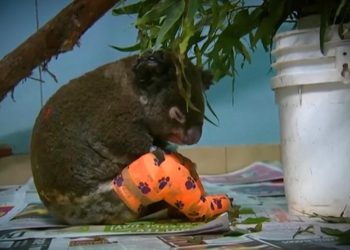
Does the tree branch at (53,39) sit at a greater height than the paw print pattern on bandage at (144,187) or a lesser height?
greater

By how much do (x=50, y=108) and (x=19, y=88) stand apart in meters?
0.68

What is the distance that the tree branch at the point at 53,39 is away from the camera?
3.23 ft

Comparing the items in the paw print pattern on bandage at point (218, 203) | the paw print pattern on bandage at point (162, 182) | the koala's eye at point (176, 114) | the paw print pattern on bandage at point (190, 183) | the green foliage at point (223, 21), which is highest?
the green foliage at point (223, 21)

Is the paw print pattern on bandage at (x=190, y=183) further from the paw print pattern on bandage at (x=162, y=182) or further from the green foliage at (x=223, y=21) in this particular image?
the green foliage at (x=223, y=21)

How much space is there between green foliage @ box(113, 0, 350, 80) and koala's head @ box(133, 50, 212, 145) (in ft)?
0.07

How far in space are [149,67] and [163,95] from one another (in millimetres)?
46

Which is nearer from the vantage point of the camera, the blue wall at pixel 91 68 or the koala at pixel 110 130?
the koala at pixel 110 130

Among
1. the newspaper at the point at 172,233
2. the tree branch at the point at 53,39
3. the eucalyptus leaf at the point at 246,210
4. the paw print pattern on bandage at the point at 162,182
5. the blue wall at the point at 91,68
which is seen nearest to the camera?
the newspaper at the point at 172,233

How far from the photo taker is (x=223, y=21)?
0.79 metres

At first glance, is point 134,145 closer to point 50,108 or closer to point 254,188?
point 50,108

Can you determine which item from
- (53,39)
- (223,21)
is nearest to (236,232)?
(223,21)

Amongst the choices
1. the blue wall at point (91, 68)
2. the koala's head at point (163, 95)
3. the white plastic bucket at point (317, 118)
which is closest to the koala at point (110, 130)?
the koala's head at point (163, 95)

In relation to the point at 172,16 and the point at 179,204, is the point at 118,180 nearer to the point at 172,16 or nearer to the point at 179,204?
the point at 179,204

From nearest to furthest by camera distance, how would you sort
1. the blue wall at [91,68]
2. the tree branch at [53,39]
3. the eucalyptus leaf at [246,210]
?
1. the eucalyptus leaf at [246,210]
2. the tree branch at [53,39]
3. the blue wall at [91,68]
